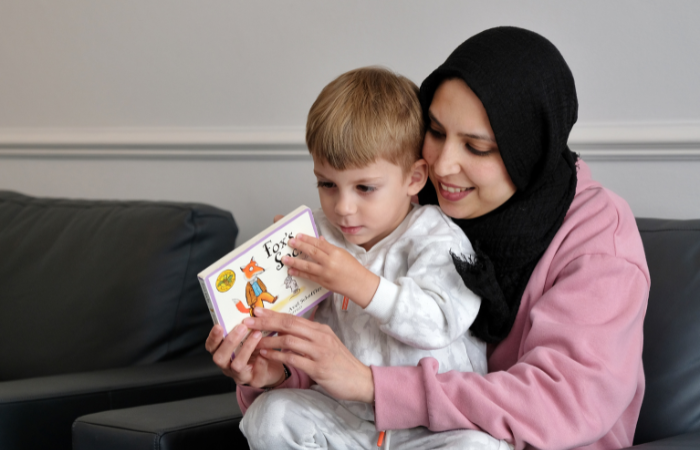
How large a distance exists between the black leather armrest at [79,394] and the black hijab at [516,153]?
2.36 feet

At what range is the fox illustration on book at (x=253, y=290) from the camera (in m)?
0.97

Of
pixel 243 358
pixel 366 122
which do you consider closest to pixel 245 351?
pixel 243 358

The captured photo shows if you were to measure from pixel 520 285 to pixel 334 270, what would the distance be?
0.35 metres

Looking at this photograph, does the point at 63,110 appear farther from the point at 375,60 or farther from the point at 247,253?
the point at 247,253

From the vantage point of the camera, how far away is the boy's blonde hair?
1.06 meters

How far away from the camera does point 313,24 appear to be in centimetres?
186

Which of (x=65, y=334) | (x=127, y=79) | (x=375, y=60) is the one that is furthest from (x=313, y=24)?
(x=65, y=334)

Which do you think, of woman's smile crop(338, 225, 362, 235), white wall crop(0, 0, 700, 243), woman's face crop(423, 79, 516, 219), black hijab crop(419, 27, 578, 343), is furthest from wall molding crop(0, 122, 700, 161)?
woman's smile crop(338, 225, 362, 235)

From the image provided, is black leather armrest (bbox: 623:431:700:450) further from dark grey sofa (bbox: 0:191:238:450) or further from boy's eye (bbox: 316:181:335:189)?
dark grey sofa (bbox: 0:191:238:450)

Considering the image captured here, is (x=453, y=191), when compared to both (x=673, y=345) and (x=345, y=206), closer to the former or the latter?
(x=345, y=206)

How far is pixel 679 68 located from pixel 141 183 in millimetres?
1735

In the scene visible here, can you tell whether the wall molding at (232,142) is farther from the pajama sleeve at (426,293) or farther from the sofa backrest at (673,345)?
the pajama sleeve at (426,293)

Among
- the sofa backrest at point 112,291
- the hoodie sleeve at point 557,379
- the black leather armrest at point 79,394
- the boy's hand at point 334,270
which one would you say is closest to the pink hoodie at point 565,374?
the hoodie sleeve at point 557,379

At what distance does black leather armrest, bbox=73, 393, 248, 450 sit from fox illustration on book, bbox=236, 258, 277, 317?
0.26 meters
